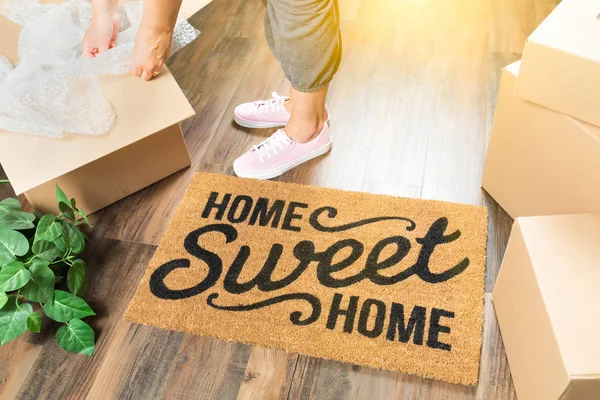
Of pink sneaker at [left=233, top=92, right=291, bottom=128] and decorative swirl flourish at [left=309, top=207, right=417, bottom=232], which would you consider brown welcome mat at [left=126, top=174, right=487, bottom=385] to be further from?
pink sneaker at [left=233, top=92, right=291, bottom=128]

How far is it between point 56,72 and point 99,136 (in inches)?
7.2

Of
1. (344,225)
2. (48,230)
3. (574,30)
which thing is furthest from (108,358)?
(574,30)

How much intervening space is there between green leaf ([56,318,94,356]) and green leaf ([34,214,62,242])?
17cm

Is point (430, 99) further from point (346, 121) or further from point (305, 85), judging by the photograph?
point (305, 85)

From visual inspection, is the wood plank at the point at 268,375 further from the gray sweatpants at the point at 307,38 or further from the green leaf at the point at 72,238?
the gray sweatpants at the point at 307,38

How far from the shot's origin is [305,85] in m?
1.21

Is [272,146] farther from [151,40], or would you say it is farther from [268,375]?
[268,375]

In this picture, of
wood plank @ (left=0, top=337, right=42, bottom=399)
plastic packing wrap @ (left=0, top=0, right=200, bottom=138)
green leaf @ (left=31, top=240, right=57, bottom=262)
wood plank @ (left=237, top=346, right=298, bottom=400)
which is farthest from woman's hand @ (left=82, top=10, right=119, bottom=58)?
wood plank @ (left=237, top=346, right=298, bottom=400)

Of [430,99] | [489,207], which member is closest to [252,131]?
[430,99]

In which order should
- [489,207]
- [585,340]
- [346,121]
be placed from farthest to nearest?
[346,121]
[489,207]
[585,340]

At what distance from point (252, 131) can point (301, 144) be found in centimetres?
19

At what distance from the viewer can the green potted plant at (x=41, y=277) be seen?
3.28 feet

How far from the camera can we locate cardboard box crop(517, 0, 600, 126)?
0.88m

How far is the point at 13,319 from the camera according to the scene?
1012mm
